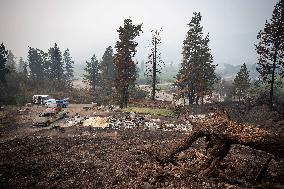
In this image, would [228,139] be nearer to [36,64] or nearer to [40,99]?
[40,99]

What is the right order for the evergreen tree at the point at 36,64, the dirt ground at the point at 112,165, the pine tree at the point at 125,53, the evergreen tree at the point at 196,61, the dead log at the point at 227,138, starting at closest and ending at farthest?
the dead log at the point at 227,138 → the dirt ground at the point at 112,165 → the pine tree at the point at 125,53 → the evergreen tree at the point at 196,61 → the evergreen tree at the point at 36,64

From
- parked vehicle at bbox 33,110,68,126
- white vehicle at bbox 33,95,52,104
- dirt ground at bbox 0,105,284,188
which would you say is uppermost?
white vehicle at bbox 33,95,52,104

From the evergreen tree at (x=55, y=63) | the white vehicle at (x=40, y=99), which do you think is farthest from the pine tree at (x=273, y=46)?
the evergreen tree at (x=55, y=63)

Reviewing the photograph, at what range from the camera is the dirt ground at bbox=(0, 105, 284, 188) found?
38.8 feet

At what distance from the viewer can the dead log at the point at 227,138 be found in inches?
422

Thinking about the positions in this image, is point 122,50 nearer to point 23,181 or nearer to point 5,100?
point 5,100

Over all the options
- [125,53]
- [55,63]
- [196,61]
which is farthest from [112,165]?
[55,63]

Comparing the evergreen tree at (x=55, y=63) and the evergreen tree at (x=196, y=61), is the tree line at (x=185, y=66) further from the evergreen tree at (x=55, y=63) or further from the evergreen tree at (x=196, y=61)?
the evergreen tree at (x=55, y=63)

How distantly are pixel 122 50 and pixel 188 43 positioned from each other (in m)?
15.2

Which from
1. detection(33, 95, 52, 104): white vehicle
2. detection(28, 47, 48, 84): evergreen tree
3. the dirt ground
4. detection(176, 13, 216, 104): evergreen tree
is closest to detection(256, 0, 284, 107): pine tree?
detection(176, 13, 216, 104): evergreen tree

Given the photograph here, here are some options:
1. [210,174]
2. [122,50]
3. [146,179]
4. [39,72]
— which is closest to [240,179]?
[210,174]

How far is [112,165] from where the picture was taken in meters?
14.4

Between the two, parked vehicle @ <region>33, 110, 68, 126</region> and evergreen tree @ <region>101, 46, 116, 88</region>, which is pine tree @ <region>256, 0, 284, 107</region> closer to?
parked vehicle @ <region>33, 110, 68, 126</region>

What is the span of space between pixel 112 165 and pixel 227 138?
6.12m
